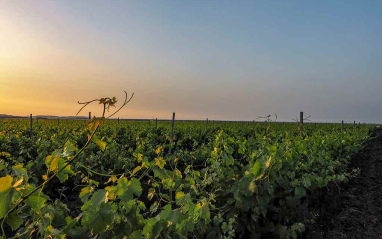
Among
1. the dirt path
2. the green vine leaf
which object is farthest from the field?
the dirt path

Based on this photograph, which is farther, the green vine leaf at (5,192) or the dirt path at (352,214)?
the dirt path at (352,214)

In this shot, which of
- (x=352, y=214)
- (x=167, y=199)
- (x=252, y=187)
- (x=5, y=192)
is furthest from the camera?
(x=352, y=214)

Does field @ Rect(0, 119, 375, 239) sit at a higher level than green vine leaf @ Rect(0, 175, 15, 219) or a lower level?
lower

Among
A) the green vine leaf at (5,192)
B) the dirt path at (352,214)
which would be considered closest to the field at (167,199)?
the green vine leaf at (5,192)

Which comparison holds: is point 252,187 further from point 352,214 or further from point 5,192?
point 352,214

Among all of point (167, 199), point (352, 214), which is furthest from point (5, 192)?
point (352, 214)

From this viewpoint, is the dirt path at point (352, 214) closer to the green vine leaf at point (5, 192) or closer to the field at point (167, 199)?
the field at point (167, 199)

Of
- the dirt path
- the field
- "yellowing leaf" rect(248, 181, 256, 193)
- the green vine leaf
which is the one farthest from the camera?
the dirt path

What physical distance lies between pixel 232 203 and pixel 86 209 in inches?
91.3

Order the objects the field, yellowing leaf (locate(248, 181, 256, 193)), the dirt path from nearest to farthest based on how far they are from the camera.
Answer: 1. the field
2. yellowing leaf (locate(248, 181, 256, 193))
3. the dirt path

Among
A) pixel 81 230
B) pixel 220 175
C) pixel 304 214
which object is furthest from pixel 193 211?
pixel 304 214

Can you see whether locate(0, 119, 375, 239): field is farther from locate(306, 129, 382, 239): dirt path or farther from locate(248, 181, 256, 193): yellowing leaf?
locate(306, 129, 382, 239): dirt path

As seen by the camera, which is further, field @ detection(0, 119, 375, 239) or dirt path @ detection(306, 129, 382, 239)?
dirt path @ detection(306, 129, 382, 239)

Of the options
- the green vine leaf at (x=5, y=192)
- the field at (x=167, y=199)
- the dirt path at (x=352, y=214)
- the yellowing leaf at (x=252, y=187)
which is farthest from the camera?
the dirt path at (x=352, y=214)
